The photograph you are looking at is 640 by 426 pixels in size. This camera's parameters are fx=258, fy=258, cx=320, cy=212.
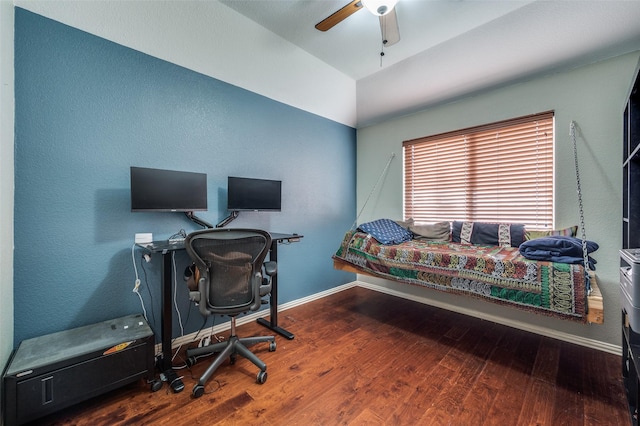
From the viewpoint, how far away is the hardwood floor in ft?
4.93

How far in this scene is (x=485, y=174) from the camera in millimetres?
2988

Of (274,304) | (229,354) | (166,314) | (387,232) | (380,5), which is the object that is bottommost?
(229,354)

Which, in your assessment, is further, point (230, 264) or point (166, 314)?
point (166, 314)

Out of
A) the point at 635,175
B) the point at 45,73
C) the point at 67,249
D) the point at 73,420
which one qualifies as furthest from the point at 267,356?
the point at 635,175

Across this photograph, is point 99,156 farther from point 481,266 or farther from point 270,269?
point 481,266

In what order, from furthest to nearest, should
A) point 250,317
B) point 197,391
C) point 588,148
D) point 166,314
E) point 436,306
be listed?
point 436,306 → point 250,317 → point 588,148 → point 166,314 → point 197,391

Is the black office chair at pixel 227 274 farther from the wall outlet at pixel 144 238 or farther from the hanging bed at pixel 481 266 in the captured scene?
the hanging bed at pixel 481 266

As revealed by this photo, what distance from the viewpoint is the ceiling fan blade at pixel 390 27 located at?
6.50 feet

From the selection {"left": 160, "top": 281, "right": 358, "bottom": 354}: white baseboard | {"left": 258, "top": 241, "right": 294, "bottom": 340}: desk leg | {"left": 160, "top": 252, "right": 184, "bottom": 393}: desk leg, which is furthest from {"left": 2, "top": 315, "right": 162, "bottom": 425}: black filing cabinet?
{"left": 258, "top": 241, "right": 294, "bottom": 340}: desk leg

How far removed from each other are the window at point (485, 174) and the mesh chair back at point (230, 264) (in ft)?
8.12

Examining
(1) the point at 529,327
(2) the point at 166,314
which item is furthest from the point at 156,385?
(1) the point at 529,327

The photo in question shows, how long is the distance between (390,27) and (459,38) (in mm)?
1072

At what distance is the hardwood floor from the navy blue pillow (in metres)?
0.93

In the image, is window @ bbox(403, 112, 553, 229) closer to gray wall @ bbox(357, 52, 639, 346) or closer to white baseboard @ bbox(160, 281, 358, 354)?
gray wall @ bbox(357, 52, 639, 346)
